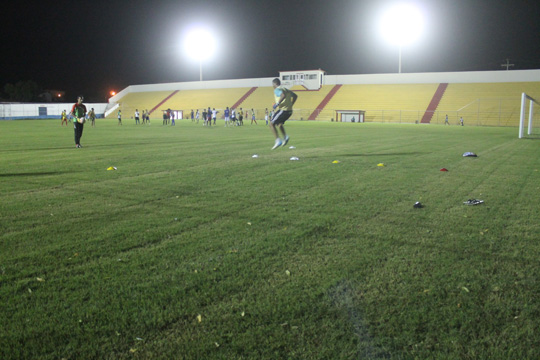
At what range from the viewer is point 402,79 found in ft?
224

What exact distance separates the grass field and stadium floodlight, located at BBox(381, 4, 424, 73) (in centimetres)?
5991

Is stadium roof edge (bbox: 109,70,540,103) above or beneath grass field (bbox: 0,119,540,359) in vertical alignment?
above

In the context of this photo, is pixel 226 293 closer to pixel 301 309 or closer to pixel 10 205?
pixel 301 309

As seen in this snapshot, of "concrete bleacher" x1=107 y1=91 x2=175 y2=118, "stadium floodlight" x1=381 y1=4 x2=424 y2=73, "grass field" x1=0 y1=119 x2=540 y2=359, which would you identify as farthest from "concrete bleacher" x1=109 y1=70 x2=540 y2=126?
"grass field" x1=0 y1=119 x2=540 y2=359

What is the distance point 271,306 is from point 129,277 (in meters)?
1.47

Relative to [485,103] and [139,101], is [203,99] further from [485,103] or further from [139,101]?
[485,103]

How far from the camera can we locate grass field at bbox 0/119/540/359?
2.99m

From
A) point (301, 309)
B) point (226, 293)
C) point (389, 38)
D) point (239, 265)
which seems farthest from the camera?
point (389, 38)

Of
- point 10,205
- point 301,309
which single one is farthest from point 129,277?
point 10,205

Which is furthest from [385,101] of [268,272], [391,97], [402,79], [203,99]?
[268,272]

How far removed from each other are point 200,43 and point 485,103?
1858 inches

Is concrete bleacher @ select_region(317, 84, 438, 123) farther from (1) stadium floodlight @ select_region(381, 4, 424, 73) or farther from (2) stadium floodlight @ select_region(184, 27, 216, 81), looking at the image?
(2) stadium floodlight @ select_region(184, 27, 216, 81)

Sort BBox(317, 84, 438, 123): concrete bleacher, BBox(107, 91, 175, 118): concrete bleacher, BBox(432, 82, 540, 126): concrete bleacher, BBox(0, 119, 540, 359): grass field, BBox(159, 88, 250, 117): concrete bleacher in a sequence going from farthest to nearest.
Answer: BBox(107, 91, 175, 118): concrete bleacher < BBox(159, 88, 250, 117): concrete bleacher < BBox(317, 84, 438, 123): concrete bleacher < BBox(432, 82, 540, 126): concrete bleacher < BBox(0, 119, 540, 359): grass field

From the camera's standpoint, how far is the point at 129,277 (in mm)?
4039
